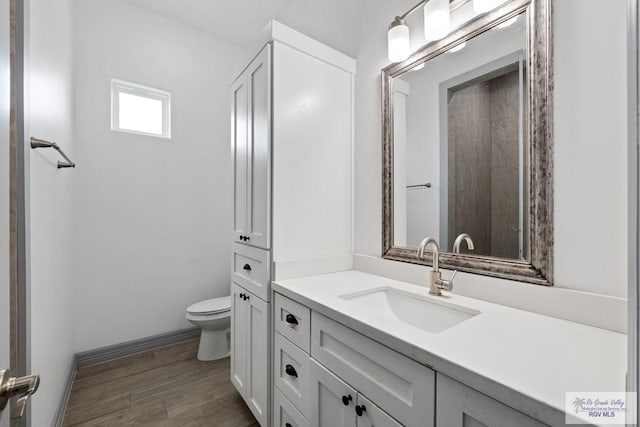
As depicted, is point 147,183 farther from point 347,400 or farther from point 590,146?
point 590,146

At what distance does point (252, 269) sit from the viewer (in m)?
1.53

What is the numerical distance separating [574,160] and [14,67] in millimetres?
1431

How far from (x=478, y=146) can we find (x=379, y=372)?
0.95 m

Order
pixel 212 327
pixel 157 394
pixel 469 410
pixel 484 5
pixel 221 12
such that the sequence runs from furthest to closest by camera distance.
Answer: pixel 221 12 → pixel 212 327 → pixel 157 394 → pixel 484 5 → pixel 469 410

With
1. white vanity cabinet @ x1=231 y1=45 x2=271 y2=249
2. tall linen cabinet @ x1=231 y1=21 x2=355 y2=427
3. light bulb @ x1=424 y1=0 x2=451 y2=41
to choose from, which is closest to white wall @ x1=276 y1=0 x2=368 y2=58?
tall linen cabinet @ x1=231 y1=21 x2=355 y2=427

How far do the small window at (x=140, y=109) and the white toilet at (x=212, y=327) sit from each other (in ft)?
5.03

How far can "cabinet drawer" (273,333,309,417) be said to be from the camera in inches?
43.1

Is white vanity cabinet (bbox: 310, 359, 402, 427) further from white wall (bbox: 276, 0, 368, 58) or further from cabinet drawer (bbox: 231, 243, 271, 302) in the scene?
white wall (bbox: 276, 0, 368, 58)

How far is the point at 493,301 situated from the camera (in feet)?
3.41

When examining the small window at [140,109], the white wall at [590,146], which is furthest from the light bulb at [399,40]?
the small window at [140,109]

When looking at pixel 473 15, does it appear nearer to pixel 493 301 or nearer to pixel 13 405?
pixel 493 301

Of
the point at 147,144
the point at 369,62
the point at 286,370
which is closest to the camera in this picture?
the point at 286,370

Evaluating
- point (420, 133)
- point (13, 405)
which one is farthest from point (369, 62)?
point (13, 405)

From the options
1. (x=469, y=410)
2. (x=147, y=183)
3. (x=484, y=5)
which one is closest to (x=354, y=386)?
(x=469, y=410)
